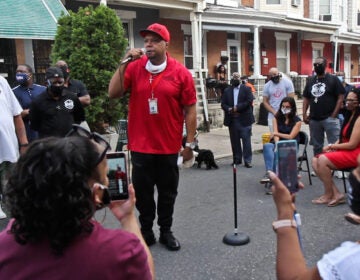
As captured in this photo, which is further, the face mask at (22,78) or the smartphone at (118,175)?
the face mask at (22,78)

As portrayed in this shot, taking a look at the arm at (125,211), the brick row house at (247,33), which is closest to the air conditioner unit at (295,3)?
the brick row house at (247,33)

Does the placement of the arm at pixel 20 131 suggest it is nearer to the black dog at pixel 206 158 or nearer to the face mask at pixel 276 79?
the black dog at pixel 206 158

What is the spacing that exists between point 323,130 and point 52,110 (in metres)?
4.20

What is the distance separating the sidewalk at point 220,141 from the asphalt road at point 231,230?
2.97 metres

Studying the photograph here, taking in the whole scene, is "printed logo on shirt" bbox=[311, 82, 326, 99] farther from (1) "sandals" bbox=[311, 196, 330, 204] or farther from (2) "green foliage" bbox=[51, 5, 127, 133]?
(2) "green foliage" bbox=[51, 5, 127, 133]

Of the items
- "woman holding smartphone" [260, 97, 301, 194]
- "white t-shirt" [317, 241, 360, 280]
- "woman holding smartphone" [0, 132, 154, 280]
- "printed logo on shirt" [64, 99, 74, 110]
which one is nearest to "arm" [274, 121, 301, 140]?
"woman holding smartphone" [260, 97, 301, 194]

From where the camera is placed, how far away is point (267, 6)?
19422 millimetres

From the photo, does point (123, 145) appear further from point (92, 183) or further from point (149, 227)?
point (92, 183)

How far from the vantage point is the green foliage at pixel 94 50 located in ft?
26.2

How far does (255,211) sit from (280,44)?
16.8 metres

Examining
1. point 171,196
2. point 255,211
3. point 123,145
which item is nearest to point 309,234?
point 255,211

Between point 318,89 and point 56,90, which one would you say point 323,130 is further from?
point 56,90

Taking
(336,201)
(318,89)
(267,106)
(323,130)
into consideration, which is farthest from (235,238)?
(267,106)

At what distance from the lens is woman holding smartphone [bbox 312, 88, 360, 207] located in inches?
199
